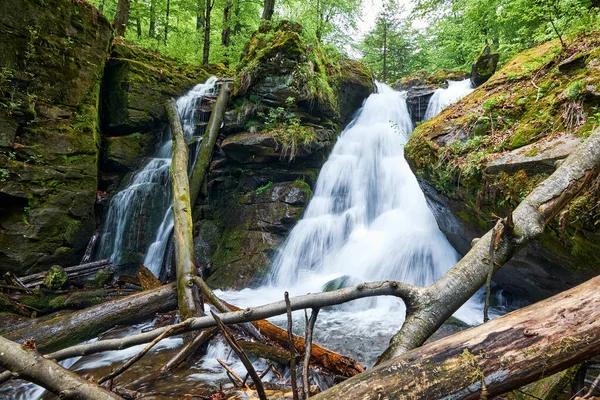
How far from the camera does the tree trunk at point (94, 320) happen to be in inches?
159

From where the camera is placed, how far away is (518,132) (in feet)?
13.2

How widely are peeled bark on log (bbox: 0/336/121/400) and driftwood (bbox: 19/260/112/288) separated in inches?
204

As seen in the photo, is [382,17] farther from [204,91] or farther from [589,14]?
[589,14]

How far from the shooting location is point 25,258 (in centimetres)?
588

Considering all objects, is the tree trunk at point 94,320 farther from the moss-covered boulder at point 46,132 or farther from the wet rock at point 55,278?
the moss-covered boulder at point 46,132

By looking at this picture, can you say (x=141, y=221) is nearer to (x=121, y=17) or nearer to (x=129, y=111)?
(x=129, y=111)

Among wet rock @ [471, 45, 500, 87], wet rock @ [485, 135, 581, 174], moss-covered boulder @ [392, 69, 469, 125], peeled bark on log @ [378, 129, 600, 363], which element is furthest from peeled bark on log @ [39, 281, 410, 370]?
moss-covered boulder @ [392, 69, 469, 125]

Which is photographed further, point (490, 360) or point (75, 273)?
point (75, 273)

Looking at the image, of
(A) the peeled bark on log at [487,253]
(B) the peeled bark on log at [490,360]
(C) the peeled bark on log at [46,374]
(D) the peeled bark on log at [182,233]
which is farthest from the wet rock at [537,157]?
(D) the peeled bark on log at [182,233]

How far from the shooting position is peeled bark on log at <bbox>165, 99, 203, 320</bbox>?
4336 mm

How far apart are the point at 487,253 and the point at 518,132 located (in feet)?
9.10

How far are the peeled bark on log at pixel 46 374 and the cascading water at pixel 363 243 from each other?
3310 millimetres

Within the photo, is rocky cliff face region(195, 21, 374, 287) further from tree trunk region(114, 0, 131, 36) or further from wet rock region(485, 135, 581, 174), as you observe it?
wet rock region(485, 135, 581, 174)

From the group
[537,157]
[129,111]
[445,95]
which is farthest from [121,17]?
[537,157]
